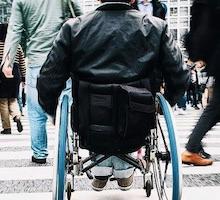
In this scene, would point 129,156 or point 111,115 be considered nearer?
point 111,115

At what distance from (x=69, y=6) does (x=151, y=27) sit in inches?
68.4

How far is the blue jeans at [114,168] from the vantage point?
124 inches

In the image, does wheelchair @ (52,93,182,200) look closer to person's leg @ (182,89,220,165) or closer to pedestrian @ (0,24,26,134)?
person's leg @ (182,89,220,165)

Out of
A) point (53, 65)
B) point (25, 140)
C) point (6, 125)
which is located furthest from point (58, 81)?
point (6, 125)

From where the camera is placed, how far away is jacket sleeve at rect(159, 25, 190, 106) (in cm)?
284

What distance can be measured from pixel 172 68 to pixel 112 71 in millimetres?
326

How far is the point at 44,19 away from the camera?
4.45m

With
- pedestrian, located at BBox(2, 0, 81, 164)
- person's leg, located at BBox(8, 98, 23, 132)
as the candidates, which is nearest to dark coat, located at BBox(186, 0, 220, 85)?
pedestrian, located at BBox(2, 0, 81, 164)

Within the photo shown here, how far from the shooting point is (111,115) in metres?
2.73

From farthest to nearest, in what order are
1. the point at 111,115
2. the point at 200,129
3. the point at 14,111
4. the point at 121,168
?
the point at 14,111 < the point at 200,129 < the point at 121,168 < the point at 111,115

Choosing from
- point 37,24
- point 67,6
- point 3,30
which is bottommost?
point 3,30

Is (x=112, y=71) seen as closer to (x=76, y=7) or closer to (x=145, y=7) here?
(x=76, y=7)

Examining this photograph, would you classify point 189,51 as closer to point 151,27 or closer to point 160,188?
point 151,27

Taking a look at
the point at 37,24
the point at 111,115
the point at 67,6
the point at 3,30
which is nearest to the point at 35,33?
the point at 37,24
